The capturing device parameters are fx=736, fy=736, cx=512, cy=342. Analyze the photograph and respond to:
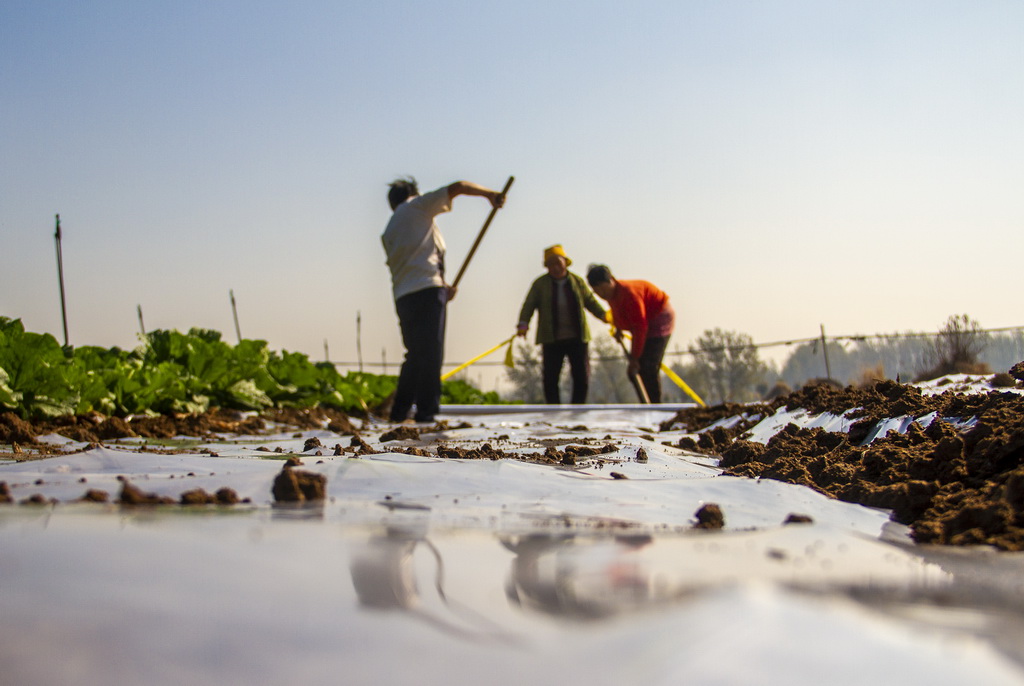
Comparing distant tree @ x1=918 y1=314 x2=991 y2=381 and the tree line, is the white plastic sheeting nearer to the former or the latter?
the tree line

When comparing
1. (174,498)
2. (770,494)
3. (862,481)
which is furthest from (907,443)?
(174,498)

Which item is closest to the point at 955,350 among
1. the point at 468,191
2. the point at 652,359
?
the point at 652,359

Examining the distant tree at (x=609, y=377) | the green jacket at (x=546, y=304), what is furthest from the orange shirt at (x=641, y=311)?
the distant tree at (x=609, y=377)

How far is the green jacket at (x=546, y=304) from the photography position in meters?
6.68

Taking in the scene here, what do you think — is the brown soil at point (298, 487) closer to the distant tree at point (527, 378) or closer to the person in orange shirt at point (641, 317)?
the person in orange shirt at point (641, 317)

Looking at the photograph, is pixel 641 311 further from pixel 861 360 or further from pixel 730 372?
pixel 730 372

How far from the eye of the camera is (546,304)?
22.1ft

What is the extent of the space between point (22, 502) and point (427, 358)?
3.55m

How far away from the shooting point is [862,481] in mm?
1667

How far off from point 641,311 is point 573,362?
0.80 m

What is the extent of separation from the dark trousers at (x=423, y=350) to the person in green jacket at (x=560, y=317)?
2000 mm

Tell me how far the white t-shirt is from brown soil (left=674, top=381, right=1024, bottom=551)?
2.73 metres

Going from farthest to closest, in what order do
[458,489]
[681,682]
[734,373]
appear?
[734,373] < [458,489] < [681,682]

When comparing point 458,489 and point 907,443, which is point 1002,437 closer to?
point 907,443
